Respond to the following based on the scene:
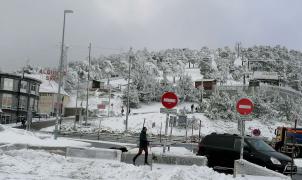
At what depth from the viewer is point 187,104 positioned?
311ft

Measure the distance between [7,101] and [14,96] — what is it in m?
1.64

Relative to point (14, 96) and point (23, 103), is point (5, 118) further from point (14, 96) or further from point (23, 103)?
point (23, 103)

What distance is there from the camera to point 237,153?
19984mm

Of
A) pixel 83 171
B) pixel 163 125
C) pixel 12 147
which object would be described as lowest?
pixel 83 171

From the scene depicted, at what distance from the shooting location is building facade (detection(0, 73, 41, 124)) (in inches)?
3088

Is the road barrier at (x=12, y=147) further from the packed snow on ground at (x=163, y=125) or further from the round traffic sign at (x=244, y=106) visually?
the packed snow on ground at (x=163, y=125)

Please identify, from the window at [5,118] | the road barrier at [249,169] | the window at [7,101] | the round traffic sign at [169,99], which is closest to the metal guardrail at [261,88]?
the window at [7,101]

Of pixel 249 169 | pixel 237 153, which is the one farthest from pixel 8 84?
pixel 249 169

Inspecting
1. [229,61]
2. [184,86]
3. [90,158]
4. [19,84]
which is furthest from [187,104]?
[229,61]

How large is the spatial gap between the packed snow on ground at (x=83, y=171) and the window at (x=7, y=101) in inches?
2459

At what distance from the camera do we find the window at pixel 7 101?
7862cm

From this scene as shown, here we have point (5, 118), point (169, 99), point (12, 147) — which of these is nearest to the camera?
point (169, 99)

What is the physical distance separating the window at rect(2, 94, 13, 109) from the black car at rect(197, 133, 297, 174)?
205 feet

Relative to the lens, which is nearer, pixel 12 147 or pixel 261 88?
pixel 12 147
